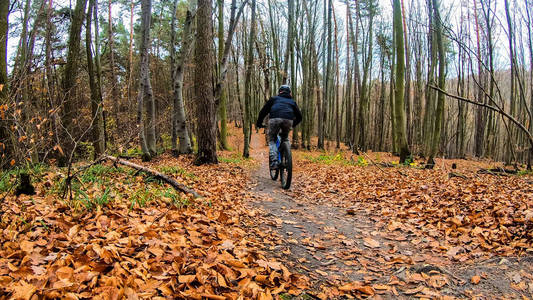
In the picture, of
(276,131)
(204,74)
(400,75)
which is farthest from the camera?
(400,75)

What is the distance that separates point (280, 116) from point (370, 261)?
3784 mm

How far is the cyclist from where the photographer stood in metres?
6.11

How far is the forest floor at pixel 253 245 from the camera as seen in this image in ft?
6.16

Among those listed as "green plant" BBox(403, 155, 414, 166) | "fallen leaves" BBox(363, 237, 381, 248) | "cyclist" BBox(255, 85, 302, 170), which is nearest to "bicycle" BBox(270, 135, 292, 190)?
"cyclist" BBox(255, 85, 302, 170)

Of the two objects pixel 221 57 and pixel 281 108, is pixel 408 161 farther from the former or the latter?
pixel 221 57

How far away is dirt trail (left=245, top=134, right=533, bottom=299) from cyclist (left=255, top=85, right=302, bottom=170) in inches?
85.4

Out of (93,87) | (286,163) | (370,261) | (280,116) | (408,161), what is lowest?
(370,261)

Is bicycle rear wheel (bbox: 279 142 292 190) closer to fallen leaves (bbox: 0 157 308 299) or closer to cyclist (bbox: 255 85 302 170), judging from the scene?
cyclist (bbox: 255 85 302 170)

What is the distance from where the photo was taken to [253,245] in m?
2.93

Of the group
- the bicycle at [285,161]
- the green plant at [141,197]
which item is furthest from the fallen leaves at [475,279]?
the bicycle at [285,161]

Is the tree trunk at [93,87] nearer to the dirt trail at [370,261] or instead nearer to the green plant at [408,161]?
the dirt trail at [370,261]

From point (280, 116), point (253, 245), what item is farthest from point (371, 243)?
point (280, 116)

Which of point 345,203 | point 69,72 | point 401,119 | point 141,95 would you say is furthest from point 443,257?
point 69,72

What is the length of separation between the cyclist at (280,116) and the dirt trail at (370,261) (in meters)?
2.17
